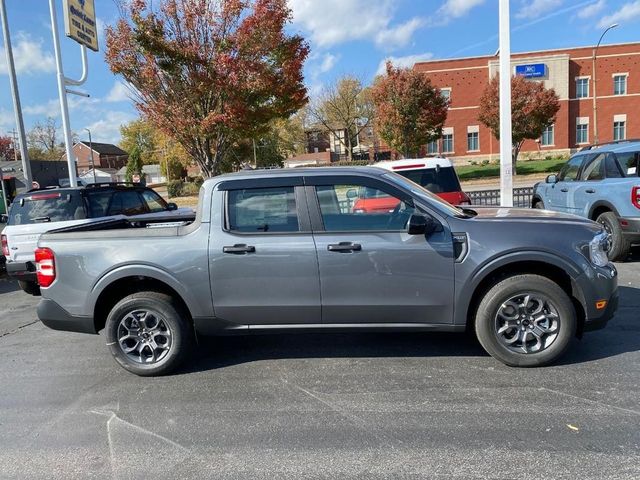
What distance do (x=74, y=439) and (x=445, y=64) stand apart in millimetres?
46878

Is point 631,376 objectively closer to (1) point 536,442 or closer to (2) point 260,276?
(1) point 536,442

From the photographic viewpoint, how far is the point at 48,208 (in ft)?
24.8

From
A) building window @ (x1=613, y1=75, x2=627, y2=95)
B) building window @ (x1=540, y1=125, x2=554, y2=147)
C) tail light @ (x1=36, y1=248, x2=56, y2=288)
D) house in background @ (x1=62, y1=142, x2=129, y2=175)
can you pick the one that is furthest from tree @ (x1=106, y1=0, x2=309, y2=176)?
house in background @ (x1=62, y1=142, x2=129, y2=175)

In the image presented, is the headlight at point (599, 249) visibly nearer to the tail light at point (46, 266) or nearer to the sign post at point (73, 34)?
the tail light at point (46, 266)

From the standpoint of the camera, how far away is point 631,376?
3.84 metres

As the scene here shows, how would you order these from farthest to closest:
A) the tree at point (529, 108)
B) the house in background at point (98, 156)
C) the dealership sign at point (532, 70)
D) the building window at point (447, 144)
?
the house in background at point (98, 156) < the building window at point (447, 144) < the dealership sign at point (532, 70) < the tree at point (529, 108)

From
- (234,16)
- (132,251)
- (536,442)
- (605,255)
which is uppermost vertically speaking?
(234,16)

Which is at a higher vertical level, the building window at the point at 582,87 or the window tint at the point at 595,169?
the building window at the point at 582,87

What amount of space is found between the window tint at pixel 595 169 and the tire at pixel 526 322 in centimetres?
505

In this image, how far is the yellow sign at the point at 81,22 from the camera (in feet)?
37.8

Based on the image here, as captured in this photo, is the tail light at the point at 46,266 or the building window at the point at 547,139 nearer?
the tail light at the point at 46,266

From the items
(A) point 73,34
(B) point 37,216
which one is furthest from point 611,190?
(A) point 73,34

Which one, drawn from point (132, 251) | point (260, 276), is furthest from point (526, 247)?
point (132, 251)

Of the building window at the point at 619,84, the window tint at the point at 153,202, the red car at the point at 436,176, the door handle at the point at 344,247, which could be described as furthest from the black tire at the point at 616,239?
the building window at the point at 619,84
